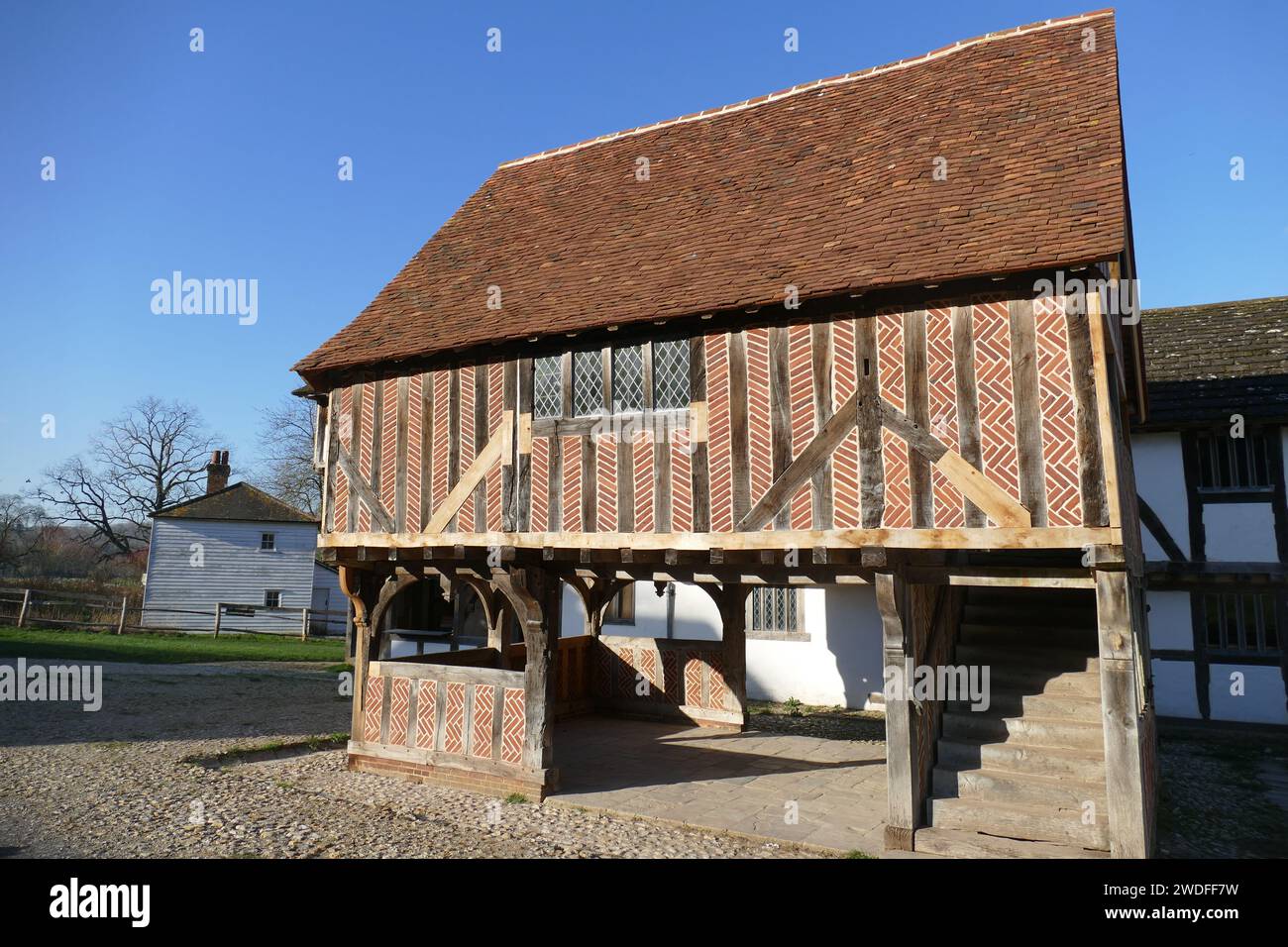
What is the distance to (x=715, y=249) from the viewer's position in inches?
316

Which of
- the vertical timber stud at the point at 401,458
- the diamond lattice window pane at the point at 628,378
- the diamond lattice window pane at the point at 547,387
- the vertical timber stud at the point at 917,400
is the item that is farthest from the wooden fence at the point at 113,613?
the vertical timber stud at the point at 917,400

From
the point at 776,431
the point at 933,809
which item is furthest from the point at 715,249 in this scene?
the point at 933,809

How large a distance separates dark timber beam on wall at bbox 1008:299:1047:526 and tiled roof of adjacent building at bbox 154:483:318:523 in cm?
2567

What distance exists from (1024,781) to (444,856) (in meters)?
4.46

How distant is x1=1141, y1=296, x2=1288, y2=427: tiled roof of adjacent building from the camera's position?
11891mm

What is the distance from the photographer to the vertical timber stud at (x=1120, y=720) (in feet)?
18.0

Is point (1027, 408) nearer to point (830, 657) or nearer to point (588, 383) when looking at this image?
point (588, 383)

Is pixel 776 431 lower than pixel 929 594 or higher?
higher

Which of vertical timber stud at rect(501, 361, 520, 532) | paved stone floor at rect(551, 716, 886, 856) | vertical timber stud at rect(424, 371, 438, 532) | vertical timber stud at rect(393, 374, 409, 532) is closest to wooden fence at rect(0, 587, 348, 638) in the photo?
paved stone floor at rect(551, 716, 886, 856)

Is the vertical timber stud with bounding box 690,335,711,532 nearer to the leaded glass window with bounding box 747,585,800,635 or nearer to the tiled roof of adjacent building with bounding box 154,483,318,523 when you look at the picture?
the leaded glass window with bounding box 747,585,800,635

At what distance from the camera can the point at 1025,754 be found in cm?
642

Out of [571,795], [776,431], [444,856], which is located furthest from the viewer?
[571,795]
